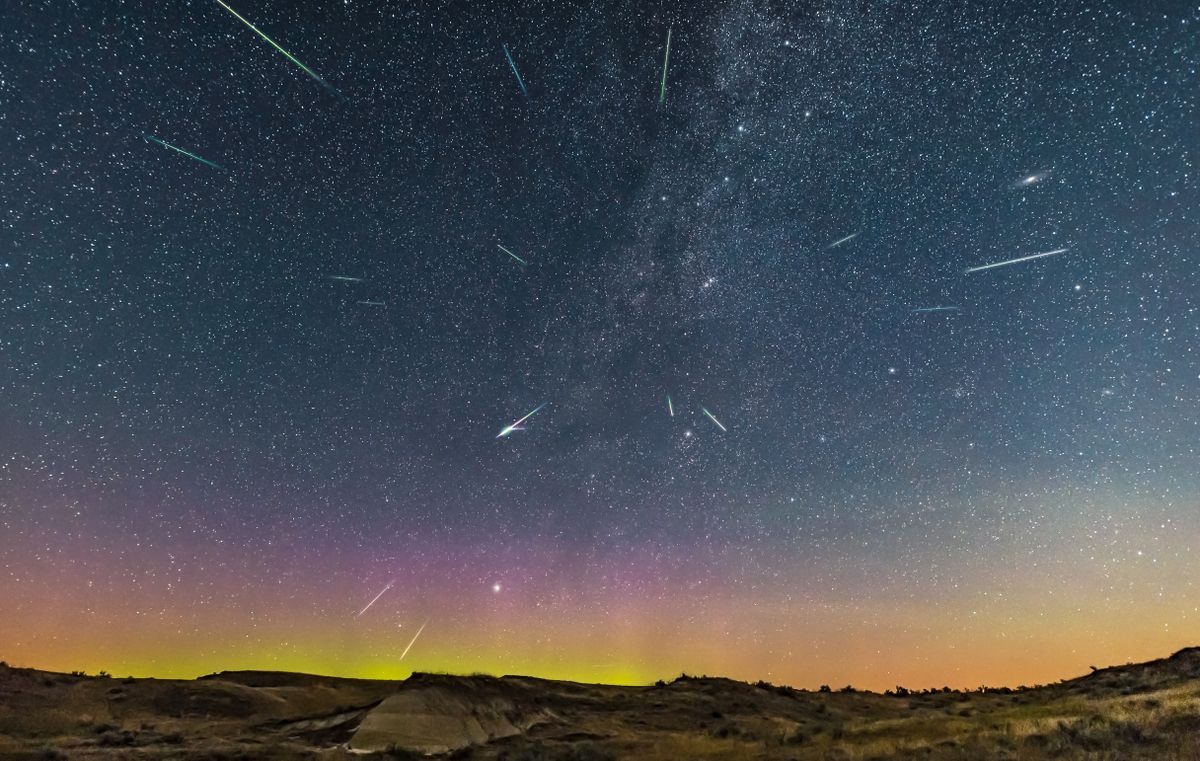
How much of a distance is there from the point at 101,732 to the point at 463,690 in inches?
627

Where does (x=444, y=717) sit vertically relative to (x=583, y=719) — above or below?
below

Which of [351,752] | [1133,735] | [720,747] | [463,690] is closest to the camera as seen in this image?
[1133,735]

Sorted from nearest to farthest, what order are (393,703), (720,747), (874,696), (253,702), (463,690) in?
(720,747) → (393,703) → (463,690) → (253,702) → (874,696)

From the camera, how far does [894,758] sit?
785 inches

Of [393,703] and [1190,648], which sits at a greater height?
[1190,648]

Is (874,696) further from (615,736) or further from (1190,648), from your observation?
(615,736)

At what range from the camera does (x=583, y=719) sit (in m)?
33.9

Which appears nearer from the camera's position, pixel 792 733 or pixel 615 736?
pixel 792 733

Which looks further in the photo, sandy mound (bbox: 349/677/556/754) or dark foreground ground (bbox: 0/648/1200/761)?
sandy mound (bbox: 349/677/556/754)

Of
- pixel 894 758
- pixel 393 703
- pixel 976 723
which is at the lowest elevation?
pixel 894 758

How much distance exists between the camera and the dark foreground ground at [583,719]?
20906 mm

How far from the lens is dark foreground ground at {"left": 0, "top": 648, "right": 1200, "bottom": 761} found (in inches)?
823

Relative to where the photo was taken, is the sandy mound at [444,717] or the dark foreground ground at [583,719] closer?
the dark foreground ground at [583,719]

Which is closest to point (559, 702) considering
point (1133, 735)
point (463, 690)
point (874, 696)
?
point (463, 690)
